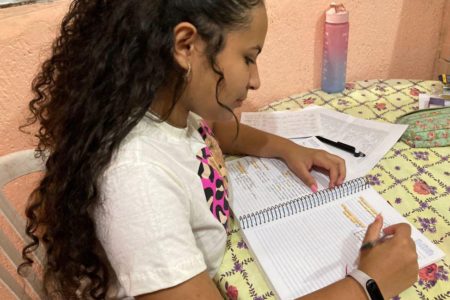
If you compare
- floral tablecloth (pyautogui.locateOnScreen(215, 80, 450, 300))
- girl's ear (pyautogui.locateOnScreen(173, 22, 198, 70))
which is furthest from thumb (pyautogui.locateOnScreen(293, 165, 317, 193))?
girl's ear (pyautogui.locateOnScreen(173, 22, 198, 70))

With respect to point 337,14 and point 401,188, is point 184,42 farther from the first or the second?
point 337,14

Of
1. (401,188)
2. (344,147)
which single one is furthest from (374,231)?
(344,147)

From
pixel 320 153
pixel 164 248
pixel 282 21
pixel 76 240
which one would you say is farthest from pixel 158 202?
pixel 282 21

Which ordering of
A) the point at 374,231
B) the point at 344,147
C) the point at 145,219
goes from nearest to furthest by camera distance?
the point at 145,219, the point at 374,231, the point at 344,147

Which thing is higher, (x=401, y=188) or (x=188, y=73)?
(x=188, y=73)

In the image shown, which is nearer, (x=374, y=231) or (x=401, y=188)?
(x=374, y=231)

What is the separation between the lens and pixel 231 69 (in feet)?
1.77

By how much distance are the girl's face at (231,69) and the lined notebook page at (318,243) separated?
24 centimetres

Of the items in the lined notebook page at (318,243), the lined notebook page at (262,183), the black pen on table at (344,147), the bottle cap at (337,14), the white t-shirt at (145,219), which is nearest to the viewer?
the white t-shirt at (145,219)

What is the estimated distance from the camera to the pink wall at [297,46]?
80cm

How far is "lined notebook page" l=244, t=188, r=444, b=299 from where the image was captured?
584 millimetres

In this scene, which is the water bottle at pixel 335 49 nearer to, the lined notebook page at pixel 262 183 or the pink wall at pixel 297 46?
the pink wall at pixel 297 46

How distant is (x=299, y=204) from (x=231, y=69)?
29cm

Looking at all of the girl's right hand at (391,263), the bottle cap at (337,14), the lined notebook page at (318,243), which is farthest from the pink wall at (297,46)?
the girl's right hand at (391,263)
